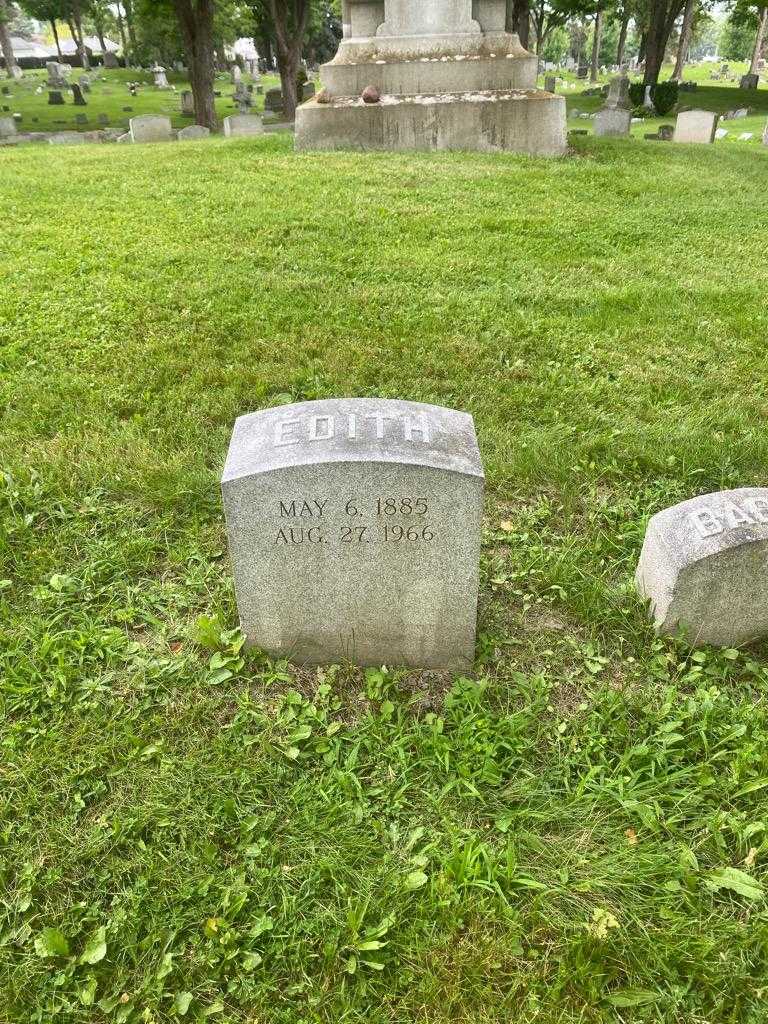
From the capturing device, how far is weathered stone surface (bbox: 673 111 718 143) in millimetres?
16359

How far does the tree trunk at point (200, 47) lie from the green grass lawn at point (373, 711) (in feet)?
53.2

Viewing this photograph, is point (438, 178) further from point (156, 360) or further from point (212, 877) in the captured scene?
point (212, 877)

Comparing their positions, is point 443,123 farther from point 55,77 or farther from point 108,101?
point 55,77

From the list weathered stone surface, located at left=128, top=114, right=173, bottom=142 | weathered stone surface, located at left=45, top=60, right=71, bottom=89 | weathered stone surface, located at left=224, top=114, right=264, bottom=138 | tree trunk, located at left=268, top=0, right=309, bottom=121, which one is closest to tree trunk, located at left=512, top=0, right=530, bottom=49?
tree trunk, located at left=268, top=0, right=309, bottom=121

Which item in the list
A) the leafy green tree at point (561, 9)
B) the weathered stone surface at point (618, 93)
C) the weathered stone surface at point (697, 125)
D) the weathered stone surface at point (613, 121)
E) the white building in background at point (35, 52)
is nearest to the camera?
the weathered stone surface at point (697, 125)

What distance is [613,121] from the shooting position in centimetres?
1739

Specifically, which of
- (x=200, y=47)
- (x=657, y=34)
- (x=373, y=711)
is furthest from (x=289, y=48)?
(x=373, y=711)

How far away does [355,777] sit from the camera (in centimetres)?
246

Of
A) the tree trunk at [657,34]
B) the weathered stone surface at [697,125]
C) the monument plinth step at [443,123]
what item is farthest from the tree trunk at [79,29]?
the monument plinth step at [443,123]

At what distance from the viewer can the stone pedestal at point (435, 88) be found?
36.6ft

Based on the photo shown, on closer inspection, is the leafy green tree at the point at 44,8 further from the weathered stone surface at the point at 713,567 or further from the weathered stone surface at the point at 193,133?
the weathered stone surface at the point at 713,567

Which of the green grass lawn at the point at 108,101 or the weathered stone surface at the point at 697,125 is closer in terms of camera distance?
the weathered stone surface at the point at 697,125

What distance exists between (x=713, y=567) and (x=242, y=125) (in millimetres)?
18919

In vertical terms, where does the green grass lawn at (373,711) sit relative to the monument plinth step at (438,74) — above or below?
below
